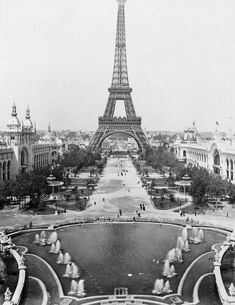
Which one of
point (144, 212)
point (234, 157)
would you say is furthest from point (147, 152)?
point (144, 212)

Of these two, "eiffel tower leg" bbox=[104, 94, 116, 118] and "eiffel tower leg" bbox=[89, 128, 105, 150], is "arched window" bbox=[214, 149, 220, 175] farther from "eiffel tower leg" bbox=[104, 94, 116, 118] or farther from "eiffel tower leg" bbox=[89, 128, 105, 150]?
"eiffel tower leg" bbox=[104, 94, 116, 118]

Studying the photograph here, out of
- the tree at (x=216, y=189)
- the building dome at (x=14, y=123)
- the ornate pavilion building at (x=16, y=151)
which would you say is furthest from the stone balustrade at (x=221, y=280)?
the building dome at (x=14, y=123)

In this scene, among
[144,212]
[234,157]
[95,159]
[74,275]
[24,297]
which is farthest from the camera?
[95,159]

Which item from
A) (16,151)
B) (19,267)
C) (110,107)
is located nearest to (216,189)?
(19,267)

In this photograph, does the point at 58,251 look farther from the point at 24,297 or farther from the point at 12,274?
the point at 24,297

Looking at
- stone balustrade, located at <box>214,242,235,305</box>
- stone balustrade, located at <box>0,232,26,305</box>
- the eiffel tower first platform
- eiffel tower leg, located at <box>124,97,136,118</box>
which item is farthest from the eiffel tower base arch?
stone balustrade, located at <box>214,242,235,305</box>

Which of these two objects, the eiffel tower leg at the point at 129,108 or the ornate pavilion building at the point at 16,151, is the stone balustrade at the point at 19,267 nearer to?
the ornate pavilion building at the point at 16,151

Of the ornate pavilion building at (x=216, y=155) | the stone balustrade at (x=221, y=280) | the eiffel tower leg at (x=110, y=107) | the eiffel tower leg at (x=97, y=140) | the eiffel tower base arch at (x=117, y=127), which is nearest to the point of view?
the stone balustrade at (x=221, y=280)

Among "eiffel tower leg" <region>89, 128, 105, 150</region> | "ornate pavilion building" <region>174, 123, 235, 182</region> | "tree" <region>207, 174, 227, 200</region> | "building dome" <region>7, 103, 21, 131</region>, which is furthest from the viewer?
"eiffel tower leg" <region>89, 128, 105, 150</region>
